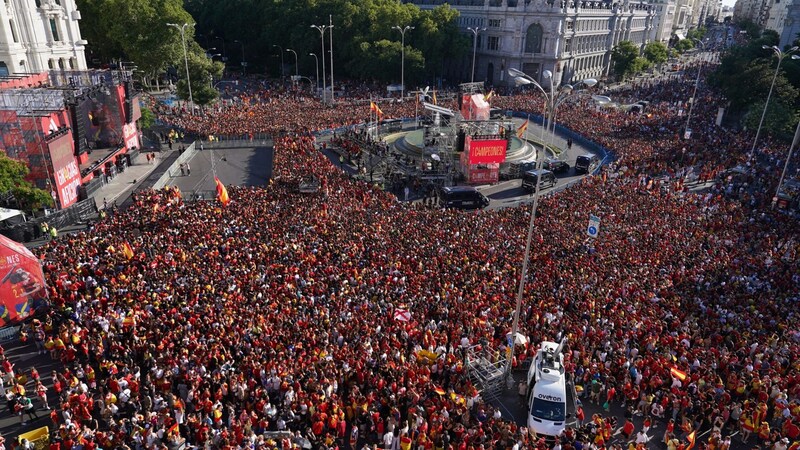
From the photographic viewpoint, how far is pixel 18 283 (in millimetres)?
18203

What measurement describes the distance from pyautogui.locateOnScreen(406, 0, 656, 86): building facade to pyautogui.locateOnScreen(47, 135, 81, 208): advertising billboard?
60774 millimetres

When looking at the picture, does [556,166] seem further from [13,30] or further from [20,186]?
[13,30]

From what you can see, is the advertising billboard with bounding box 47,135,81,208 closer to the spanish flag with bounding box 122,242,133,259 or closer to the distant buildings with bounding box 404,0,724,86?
the spanish flag with bounding box 122,242,133,259

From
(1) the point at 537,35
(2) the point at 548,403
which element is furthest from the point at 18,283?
(1) the point at 537,35

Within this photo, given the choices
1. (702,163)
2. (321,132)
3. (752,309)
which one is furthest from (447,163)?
(752,309)

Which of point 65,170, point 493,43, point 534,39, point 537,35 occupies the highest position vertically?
point 537,35

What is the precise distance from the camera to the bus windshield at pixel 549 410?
1399cm

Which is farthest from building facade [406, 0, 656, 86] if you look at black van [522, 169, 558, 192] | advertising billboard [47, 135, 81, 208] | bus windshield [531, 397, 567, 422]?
bus windshield [531, 397, 567, 422]

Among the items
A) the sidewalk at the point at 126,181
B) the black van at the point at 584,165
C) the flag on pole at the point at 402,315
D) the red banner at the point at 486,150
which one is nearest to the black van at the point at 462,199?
the red banner at the point at 486,150

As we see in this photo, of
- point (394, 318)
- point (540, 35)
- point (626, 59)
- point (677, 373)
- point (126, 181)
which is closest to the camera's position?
point (677, 373)

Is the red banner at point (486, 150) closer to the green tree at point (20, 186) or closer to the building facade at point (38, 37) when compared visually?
the green tree at point (20, 186)

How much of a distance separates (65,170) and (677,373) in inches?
1279

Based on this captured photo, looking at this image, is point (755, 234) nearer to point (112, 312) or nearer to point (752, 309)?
point (752, 309)

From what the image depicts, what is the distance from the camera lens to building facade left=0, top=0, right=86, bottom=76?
152 ft
